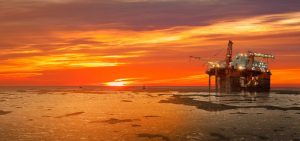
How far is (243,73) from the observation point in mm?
163750

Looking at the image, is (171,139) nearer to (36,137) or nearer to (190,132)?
(190,132)

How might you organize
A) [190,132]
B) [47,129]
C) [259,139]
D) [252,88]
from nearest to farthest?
[259,139], [190,132], [47,129], [252,88]

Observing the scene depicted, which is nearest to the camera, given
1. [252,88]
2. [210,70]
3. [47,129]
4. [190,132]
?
[190,132]

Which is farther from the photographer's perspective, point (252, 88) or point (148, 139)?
point (252, 88)

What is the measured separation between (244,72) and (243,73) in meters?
1.02

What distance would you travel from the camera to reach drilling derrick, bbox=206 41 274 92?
6452 inches

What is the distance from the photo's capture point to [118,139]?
28125mm

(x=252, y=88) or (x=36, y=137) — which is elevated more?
(x=36, y=137)

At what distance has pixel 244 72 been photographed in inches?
6412

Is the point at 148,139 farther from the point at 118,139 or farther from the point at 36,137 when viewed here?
the point at 36,137

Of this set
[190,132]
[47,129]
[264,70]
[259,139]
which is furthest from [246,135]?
[264,70]

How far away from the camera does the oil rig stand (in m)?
164

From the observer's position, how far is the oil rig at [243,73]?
16382cm

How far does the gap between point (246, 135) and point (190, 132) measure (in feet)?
16.6
